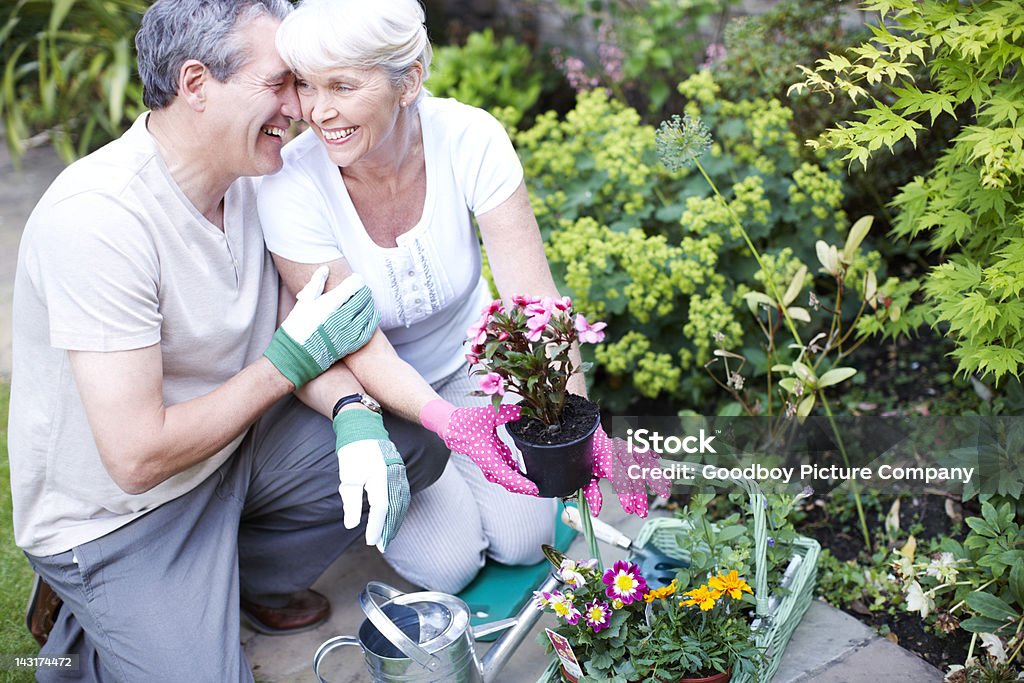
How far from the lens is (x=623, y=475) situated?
1.94m

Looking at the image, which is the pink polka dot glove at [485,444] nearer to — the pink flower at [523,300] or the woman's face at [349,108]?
the pink flower at [523,300]

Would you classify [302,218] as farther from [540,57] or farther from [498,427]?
[540,57]

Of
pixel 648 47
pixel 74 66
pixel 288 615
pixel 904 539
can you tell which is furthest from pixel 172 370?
pixel 74 66

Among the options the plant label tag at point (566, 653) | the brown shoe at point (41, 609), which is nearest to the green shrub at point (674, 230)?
the plant label tag at point (566, 653)

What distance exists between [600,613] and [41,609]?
123cm

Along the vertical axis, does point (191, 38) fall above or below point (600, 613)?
above

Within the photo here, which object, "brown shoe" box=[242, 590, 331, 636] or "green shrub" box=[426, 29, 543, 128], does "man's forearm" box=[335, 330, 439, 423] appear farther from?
"green shrub" box=[426, 29, 543, 128]

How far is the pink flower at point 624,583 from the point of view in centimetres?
182

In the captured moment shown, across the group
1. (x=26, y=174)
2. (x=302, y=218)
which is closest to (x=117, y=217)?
(x=302, y=218)

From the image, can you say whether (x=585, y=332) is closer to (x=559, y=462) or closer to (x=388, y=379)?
(x=559, y=462)

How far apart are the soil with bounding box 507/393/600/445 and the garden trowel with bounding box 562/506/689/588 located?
40 centimetres

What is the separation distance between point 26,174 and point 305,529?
10.9ft

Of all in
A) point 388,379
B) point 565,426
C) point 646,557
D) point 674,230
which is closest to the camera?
point 565,426

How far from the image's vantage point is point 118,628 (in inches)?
76.0
